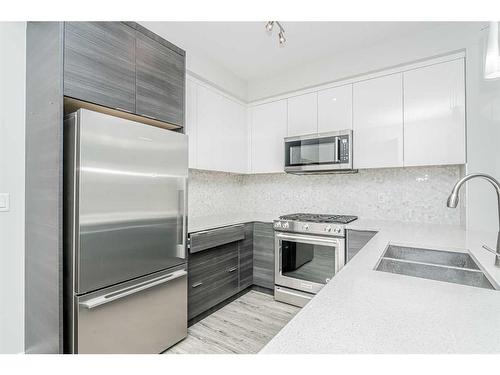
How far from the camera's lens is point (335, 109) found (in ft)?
9.02

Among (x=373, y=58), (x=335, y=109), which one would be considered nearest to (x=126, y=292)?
(x=335, y=109)

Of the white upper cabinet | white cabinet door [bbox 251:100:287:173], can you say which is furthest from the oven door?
the white upper cabinet

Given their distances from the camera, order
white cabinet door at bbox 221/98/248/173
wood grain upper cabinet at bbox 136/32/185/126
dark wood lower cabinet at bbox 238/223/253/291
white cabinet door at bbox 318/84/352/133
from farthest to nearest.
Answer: white cabinet door at bbox 221/98/248/173 → dark wood lower cabinet at bbox 238/223/253/291 → white cabinet door at bbox 318/84/352/133 → wood grain upper cabinet at bbox 136/32/185/126

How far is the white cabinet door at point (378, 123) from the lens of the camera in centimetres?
243

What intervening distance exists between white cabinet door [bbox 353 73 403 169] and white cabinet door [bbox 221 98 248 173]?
4.49 feet

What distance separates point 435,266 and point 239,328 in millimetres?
1650

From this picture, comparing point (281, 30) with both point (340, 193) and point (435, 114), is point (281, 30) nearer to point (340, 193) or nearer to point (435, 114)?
point (435, 114)

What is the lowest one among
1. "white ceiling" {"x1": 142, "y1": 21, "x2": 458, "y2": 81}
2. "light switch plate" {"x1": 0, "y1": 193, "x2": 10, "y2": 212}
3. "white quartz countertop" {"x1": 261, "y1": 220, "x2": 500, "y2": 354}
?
"white quartz countertop" {"x1": 261, "y1": 220, "x2": 500, "y2": 354}

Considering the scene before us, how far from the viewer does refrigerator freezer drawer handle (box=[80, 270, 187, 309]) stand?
1.40 m

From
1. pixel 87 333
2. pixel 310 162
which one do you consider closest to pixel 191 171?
pixel 310 162

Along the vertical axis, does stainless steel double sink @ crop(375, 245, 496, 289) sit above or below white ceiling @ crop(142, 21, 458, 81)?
below

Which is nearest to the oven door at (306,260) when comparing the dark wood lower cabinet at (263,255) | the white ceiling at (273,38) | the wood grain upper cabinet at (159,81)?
the dark wood lower cabinet at (263,255)

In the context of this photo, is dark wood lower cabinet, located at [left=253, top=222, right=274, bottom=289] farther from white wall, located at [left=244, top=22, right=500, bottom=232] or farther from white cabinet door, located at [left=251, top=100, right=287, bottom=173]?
white wall, located at [left=244, top=22, right=500, bottom=232]
